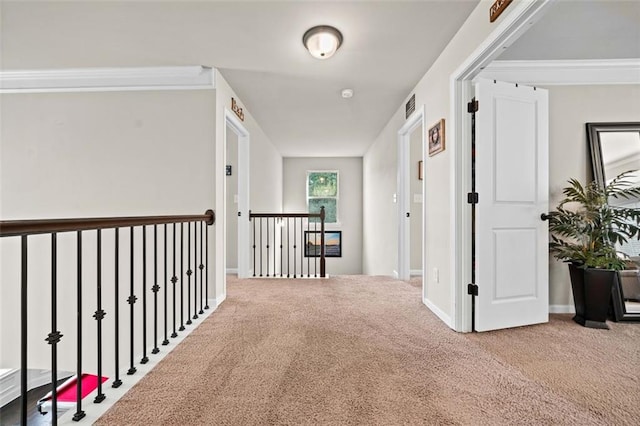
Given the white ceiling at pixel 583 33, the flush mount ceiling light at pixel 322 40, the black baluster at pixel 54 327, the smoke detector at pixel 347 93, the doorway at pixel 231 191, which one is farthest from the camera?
the doorway at pixel 231 191

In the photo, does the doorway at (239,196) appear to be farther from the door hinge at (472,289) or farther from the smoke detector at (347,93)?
the door hinge at (472,289)

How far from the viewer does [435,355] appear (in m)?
1.93

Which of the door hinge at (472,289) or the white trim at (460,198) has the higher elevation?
the white trim at (460,198)

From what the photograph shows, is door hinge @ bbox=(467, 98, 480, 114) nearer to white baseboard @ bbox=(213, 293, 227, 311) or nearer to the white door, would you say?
the white door

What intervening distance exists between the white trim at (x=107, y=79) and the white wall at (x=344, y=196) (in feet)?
15.4

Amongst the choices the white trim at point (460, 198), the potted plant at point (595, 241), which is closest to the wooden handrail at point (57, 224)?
the white trim at point (460, 198)

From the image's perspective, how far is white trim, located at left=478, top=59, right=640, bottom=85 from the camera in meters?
2.74

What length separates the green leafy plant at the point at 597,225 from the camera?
2.39 meters

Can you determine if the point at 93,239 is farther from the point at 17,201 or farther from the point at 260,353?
the point at 260,353

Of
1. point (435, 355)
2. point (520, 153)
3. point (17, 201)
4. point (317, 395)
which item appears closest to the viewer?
point (317, 395)

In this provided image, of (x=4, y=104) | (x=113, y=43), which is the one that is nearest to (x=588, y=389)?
(x=113, y=43)

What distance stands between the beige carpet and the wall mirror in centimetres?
38

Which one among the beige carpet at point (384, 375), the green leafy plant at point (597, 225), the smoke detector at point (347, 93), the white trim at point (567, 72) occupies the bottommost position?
the beige carpet at point (384, 375)

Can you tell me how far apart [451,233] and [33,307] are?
4109 millimetres
